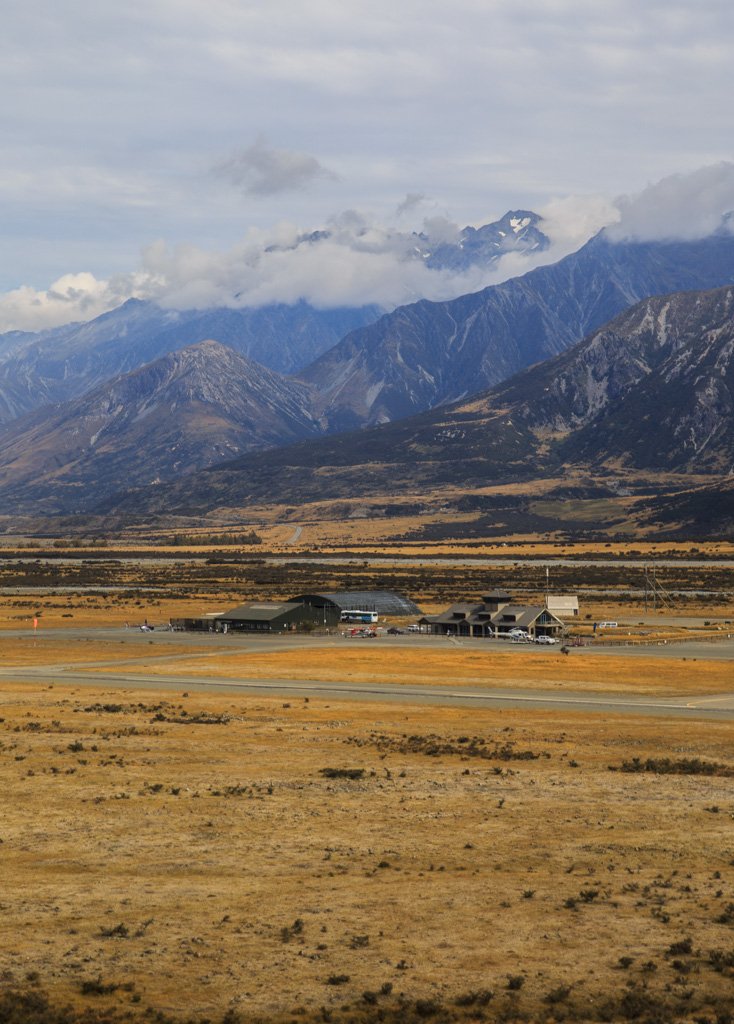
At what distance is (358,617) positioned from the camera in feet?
403

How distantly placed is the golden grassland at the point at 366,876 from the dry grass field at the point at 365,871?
83mm

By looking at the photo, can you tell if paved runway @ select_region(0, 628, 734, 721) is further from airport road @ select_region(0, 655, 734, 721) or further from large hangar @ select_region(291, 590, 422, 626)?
large hangar @ select_region(291, 590, 422, 626)

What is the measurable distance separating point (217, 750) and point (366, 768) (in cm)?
747

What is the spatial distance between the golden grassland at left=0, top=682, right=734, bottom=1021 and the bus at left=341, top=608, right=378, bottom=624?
247ft

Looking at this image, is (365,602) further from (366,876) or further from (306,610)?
(366,876)

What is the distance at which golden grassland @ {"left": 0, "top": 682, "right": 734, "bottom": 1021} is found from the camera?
1900 cm

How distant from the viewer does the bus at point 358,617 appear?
122 meters

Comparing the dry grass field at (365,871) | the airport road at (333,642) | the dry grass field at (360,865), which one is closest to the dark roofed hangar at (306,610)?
the airport road at (333,642)

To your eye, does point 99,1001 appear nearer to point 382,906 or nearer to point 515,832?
point 382,906

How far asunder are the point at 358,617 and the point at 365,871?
317 feet

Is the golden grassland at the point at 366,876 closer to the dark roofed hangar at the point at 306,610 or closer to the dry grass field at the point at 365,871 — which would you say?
the dry grass field at the point at 365,871

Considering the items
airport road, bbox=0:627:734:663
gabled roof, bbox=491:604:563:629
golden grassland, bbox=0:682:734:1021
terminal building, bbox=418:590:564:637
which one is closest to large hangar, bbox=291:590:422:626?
Answer: airport road, bbox=0:627:734:663

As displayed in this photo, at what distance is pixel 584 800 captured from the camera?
112 ft

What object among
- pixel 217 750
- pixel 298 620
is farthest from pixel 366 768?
pixel 298 620
